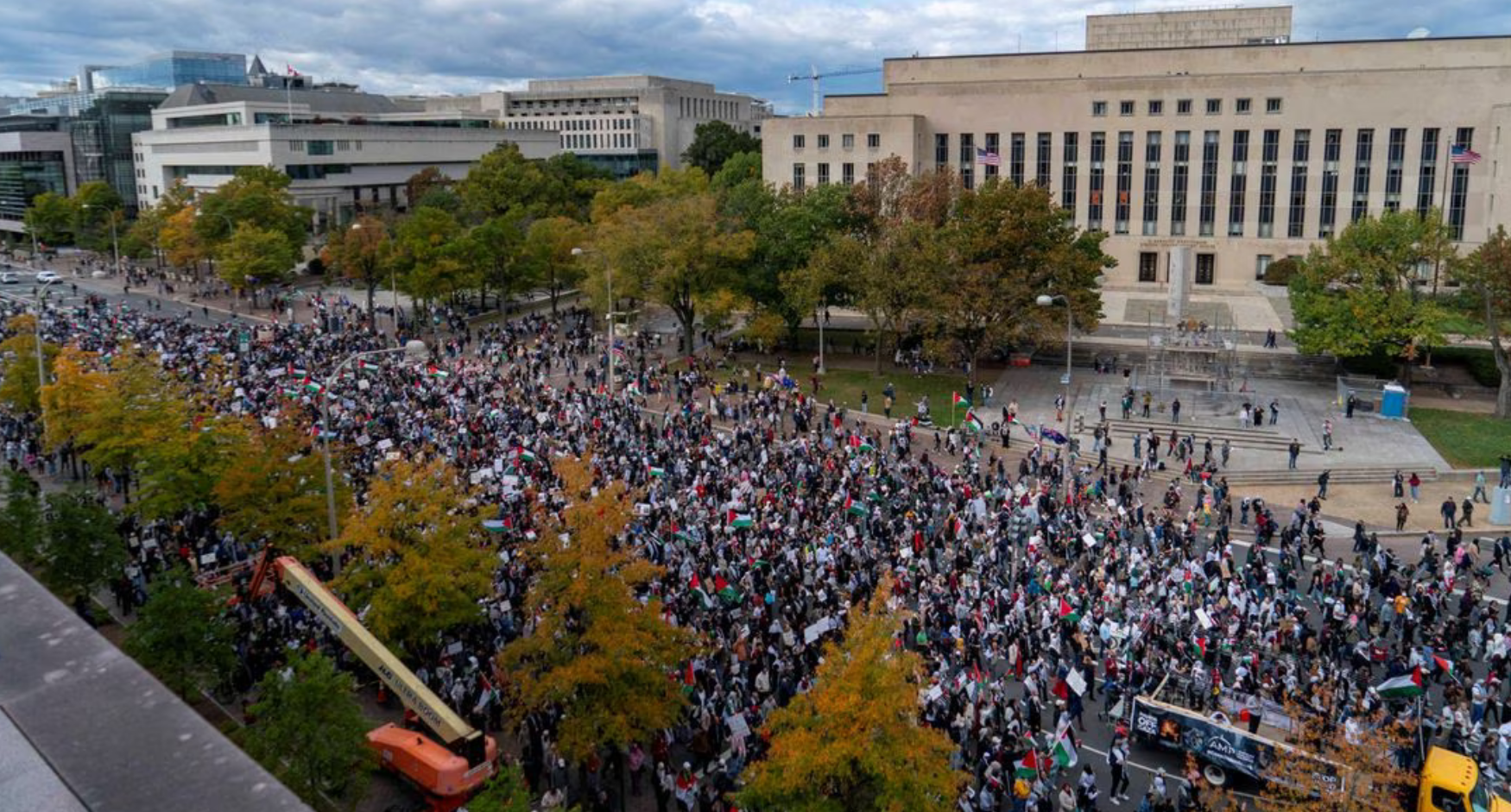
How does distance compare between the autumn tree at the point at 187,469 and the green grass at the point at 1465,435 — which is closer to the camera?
the autumn tree at the point at 187,469

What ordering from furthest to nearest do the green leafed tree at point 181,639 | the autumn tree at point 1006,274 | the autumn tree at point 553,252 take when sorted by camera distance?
the autumn tree at point 553,252, the autumn tree at point 1006,274, the green leafed tree at point 181,639

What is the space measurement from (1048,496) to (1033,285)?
21.0 metres

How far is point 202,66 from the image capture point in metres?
184

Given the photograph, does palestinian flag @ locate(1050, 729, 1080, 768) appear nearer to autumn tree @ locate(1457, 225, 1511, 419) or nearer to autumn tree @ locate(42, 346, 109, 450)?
autumn tree @ locate(42, 346, 109, 450)

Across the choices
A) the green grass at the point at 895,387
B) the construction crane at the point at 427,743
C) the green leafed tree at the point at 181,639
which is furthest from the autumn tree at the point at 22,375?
the green grass at the point at 895,387

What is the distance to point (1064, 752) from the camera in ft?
64.0

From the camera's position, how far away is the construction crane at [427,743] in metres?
19.3

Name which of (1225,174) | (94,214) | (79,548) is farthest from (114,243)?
(1225,174)

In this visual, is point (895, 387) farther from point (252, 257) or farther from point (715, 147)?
point (715, 147)

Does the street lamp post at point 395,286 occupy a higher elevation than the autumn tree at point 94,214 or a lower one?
lower

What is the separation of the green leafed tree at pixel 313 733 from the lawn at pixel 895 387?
3291cm

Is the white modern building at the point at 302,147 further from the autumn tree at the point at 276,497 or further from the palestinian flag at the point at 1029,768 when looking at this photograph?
the palestinian flag at the point at 1029,768

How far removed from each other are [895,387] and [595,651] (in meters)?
35.3

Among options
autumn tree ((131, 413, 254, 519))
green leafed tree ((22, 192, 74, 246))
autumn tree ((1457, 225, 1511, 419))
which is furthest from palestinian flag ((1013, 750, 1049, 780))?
green leafed tree ((22, 192, 74, 246))
